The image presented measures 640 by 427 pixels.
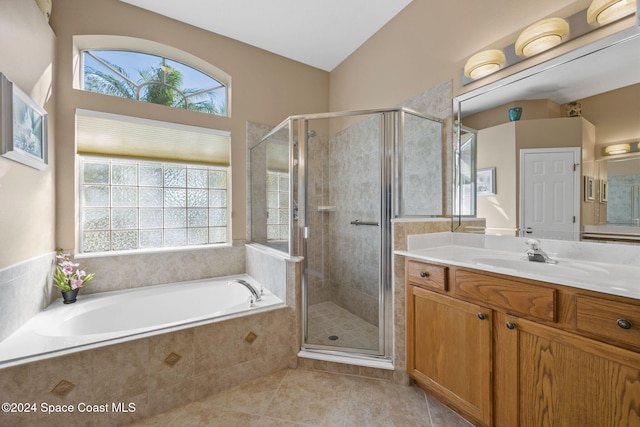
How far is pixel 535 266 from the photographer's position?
131cm

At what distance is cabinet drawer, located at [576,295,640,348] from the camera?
0.82m

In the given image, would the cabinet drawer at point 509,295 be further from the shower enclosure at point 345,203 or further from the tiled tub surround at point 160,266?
the tiled tub surround at point 160,266

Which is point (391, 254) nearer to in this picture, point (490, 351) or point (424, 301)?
point (424, 301)

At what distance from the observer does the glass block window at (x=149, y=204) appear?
2.21 m

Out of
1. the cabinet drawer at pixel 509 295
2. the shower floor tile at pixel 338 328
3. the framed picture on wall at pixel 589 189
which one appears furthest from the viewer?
the shower floor tile at pixel 338 328

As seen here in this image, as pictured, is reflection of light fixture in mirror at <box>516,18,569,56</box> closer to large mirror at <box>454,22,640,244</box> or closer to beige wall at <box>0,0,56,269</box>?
large mirror at <box>454,22,640,244</box>

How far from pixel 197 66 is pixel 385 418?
342cm

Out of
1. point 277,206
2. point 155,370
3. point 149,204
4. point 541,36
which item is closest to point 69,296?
point 149,204

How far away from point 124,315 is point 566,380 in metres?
2.69

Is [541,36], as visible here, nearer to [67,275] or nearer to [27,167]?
[27,167]

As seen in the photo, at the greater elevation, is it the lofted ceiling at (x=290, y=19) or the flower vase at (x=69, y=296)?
the lofted ceiling at (x=290, y=19)

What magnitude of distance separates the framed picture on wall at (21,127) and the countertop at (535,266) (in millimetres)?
2325

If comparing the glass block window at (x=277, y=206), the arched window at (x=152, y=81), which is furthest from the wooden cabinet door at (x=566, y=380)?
the arched window at (x=152, y=81)

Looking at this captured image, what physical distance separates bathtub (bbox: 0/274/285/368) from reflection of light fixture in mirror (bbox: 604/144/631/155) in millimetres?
2109
